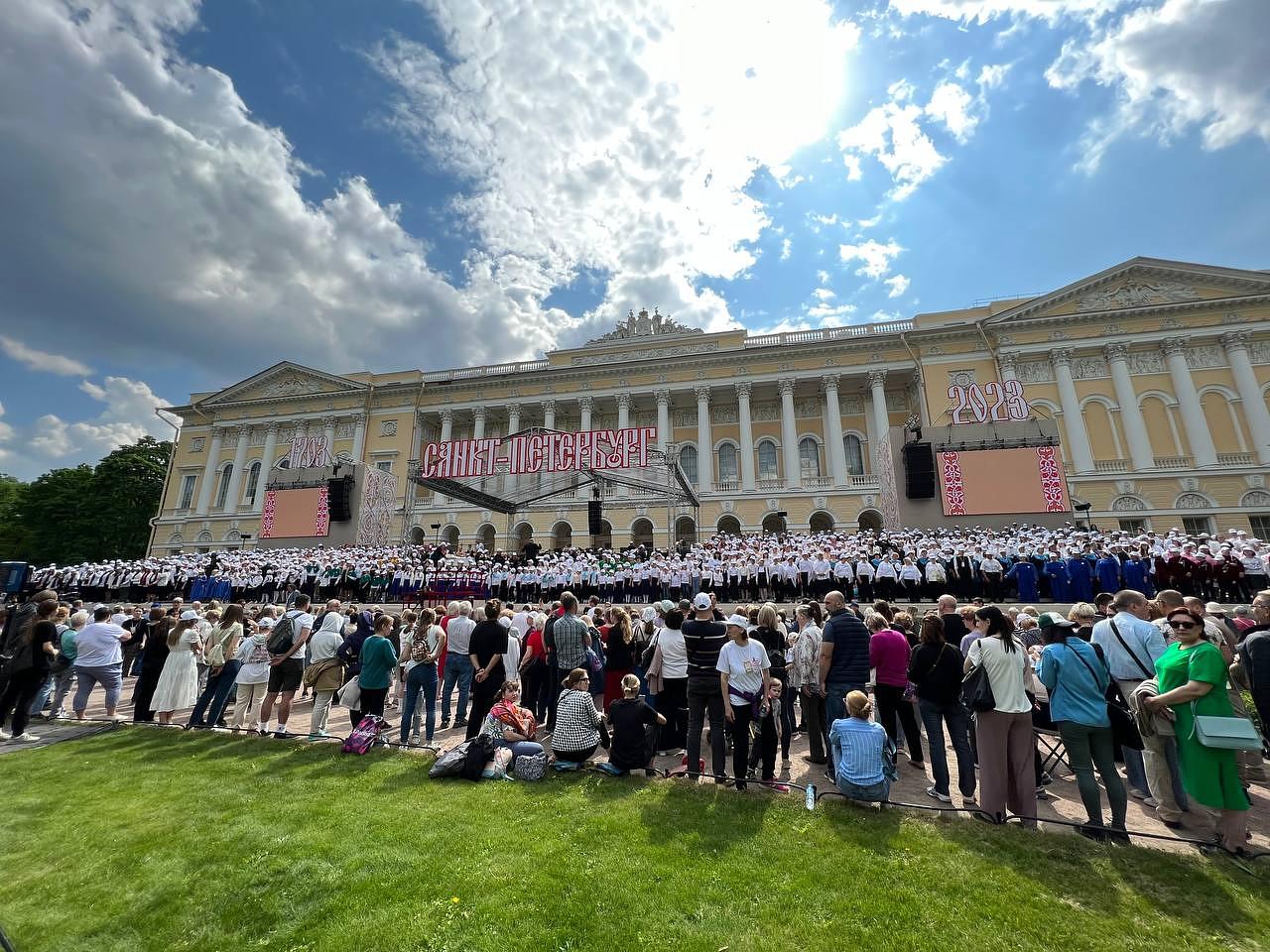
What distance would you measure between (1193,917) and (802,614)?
150 inches

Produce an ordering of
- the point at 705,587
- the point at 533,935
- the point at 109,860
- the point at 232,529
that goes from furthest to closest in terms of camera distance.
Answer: the point at 232,529 < the point at 705,587 < the point at 109,860 < the point at 533,935

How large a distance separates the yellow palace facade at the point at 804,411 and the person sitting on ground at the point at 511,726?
1651cm

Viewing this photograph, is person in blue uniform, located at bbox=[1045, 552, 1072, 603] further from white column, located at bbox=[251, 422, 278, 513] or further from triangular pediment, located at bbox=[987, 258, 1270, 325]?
white column, located at bbox=[251, 422, 278, 513]

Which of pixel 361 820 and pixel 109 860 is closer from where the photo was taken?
pixel 109 860

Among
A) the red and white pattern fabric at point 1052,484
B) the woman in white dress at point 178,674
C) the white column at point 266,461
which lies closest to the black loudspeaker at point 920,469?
the red and white pattern fabric at point 1052,484

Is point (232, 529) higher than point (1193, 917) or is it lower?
higher

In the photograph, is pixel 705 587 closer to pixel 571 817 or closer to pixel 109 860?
pixel 571 817

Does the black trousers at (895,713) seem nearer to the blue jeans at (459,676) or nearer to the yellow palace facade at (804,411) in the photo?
the blue jeans at (459,676)

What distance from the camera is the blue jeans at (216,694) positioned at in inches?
289

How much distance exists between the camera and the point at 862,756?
14.6 ft

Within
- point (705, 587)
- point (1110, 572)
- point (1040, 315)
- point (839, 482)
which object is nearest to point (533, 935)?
point (705, 587)

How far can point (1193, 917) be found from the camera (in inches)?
122

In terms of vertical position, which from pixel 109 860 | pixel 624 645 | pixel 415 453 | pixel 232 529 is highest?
pixel 415 453

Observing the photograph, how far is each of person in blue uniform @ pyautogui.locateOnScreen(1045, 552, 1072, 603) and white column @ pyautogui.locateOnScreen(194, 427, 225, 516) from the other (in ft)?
162
